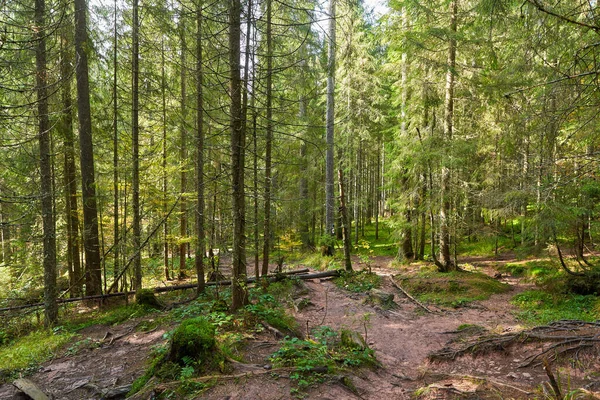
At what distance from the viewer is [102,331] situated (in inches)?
309

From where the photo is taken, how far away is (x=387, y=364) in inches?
237

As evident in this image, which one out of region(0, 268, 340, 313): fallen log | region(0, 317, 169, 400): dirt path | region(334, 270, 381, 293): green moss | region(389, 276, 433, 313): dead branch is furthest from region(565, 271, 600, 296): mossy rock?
region(0, 317, 169, 400): dirt path

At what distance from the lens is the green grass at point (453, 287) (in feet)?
33.1

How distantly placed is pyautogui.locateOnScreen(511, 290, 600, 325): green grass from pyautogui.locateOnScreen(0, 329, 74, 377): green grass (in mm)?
10617

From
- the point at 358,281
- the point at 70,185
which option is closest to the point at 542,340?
the point at 358,281

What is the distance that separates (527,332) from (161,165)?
41.3ft

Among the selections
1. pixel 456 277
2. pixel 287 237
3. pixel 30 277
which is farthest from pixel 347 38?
pixel 30 277

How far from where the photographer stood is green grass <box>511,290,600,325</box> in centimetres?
754

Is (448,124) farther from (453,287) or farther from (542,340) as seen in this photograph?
(542,340)

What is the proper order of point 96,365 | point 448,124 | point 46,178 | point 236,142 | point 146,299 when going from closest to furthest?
point 96,365, point 236,142, point 46,178, point 146,299, point 448,124

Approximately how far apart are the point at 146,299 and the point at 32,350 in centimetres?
296

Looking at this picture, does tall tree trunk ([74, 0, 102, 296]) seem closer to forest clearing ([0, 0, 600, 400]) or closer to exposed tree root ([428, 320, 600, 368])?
forest clearing ([0, 0, 600, 400])

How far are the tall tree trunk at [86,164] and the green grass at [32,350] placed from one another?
2.33 metres

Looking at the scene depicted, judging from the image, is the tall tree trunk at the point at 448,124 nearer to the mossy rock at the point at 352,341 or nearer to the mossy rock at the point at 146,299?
the mossy rock at the point at 352,341
